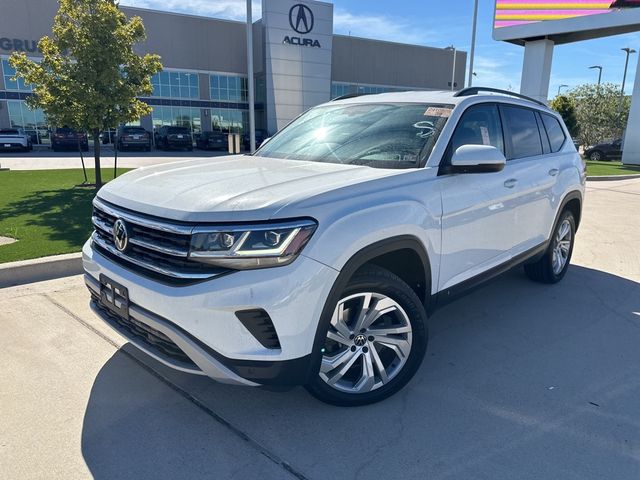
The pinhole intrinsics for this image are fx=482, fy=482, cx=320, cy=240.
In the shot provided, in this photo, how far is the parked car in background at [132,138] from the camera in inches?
1115

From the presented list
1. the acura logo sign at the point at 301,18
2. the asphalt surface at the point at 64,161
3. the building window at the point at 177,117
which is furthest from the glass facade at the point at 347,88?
the asphalt surface at the point at 64,161

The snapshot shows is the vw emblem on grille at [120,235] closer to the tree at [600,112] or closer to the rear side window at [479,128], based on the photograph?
the rear side window at [479,128]

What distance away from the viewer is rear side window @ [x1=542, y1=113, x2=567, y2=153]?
4.78 meters

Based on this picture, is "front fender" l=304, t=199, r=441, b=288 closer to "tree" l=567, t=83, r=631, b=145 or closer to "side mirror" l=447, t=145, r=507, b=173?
"side mirror" l=447, t=145, r=507, b=173

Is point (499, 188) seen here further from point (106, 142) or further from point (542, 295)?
point (106, 142)

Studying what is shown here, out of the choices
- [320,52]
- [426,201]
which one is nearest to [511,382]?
[426,201]

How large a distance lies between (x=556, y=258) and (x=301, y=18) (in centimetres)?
3302

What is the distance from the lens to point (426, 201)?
291 cm

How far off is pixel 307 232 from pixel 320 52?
3565cm

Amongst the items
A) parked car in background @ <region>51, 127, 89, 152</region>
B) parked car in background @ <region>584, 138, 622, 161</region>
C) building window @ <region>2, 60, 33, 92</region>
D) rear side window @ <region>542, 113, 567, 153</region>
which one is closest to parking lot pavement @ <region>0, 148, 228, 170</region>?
parked car in background @ <region>51, 127, 89, 152</region>

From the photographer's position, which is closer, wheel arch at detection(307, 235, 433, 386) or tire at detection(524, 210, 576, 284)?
wheel arch at detection(307, 235, 433, 386)

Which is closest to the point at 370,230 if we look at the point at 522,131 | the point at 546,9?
the point at 522,131

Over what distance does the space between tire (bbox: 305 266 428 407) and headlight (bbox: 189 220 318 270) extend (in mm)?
422

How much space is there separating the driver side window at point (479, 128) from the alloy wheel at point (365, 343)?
111 centimetres
